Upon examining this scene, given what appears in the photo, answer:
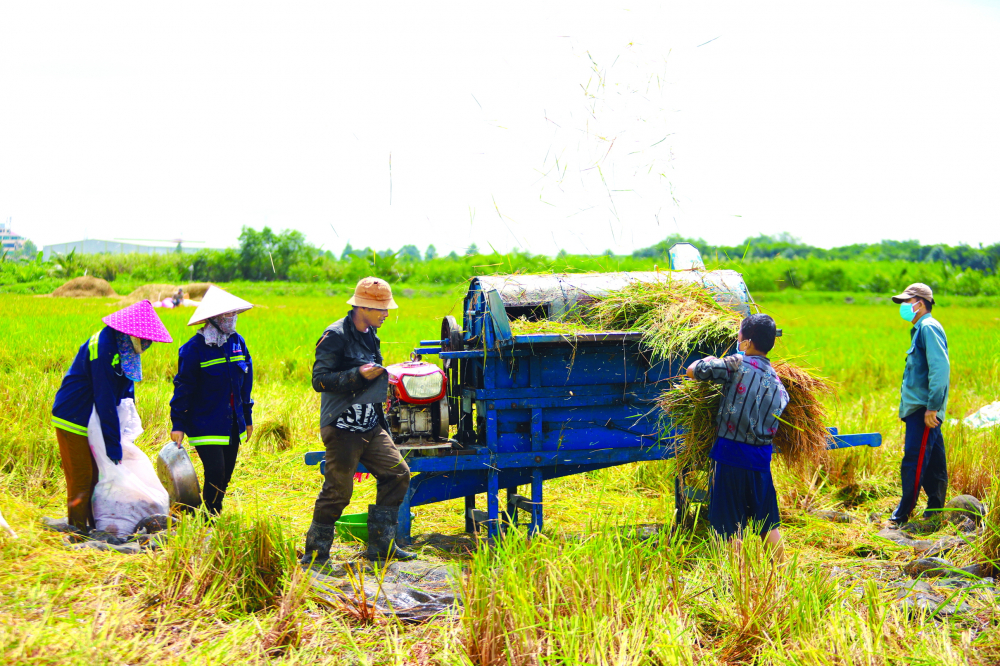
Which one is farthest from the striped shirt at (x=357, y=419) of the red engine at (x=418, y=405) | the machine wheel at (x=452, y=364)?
the machine wheel at (x=452, y=364)

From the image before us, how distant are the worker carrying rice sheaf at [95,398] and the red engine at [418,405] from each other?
1.54 metres

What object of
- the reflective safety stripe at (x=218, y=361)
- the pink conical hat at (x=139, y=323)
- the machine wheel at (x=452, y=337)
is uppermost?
the pink conical hat at (x=139, y=323)

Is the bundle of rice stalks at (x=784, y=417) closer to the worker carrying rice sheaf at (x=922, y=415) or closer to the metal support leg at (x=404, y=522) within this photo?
the worker carrying rice sheaf at (x=922, y=415)

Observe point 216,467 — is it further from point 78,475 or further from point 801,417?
point 801,417

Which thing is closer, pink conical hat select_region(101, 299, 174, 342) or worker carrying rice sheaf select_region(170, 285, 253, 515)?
pink conical hat select_region(101, 299, 174, 342)

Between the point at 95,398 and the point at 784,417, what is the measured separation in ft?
14.7

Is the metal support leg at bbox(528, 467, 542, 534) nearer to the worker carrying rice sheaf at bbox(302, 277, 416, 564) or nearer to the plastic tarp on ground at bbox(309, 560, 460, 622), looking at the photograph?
the plastic tarp on ground at bbox(309, 560, 460, 622)

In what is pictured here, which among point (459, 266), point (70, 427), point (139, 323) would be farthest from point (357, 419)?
point (459, 266)

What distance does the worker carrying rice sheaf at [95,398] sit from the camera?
14.6 feet

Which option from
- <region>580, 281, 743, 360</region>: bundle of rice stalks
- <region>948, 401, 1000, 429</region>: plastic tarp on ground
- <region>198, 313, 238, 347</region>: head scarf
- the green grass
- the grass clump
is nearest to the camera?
the green grass

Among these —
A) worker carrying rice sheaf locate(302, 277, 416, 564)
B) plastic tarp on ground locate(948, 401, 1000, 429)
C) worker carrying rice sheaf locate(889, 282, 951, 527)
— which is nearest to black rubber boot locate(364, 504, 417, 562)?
worker carrying rice sheaf locate(302, 277, 416, 564)

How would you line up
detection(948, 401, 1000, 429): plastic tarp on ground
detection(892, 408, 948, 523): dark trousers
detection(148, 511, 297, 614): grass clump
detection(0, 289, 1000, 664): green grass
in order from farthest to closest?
detection(948, 401, 1000, 429): plastic tarp on ground
detection(892, 408, 948, 523): dark trousers
detection(148, 511, 297, 614): grass clump
detection(0, 289, 1000, 664): green grass

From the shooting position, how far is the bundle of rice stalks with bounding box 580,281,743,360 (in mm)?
4645

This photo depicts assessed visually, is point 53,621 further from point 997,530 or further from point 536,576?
point 997,530
